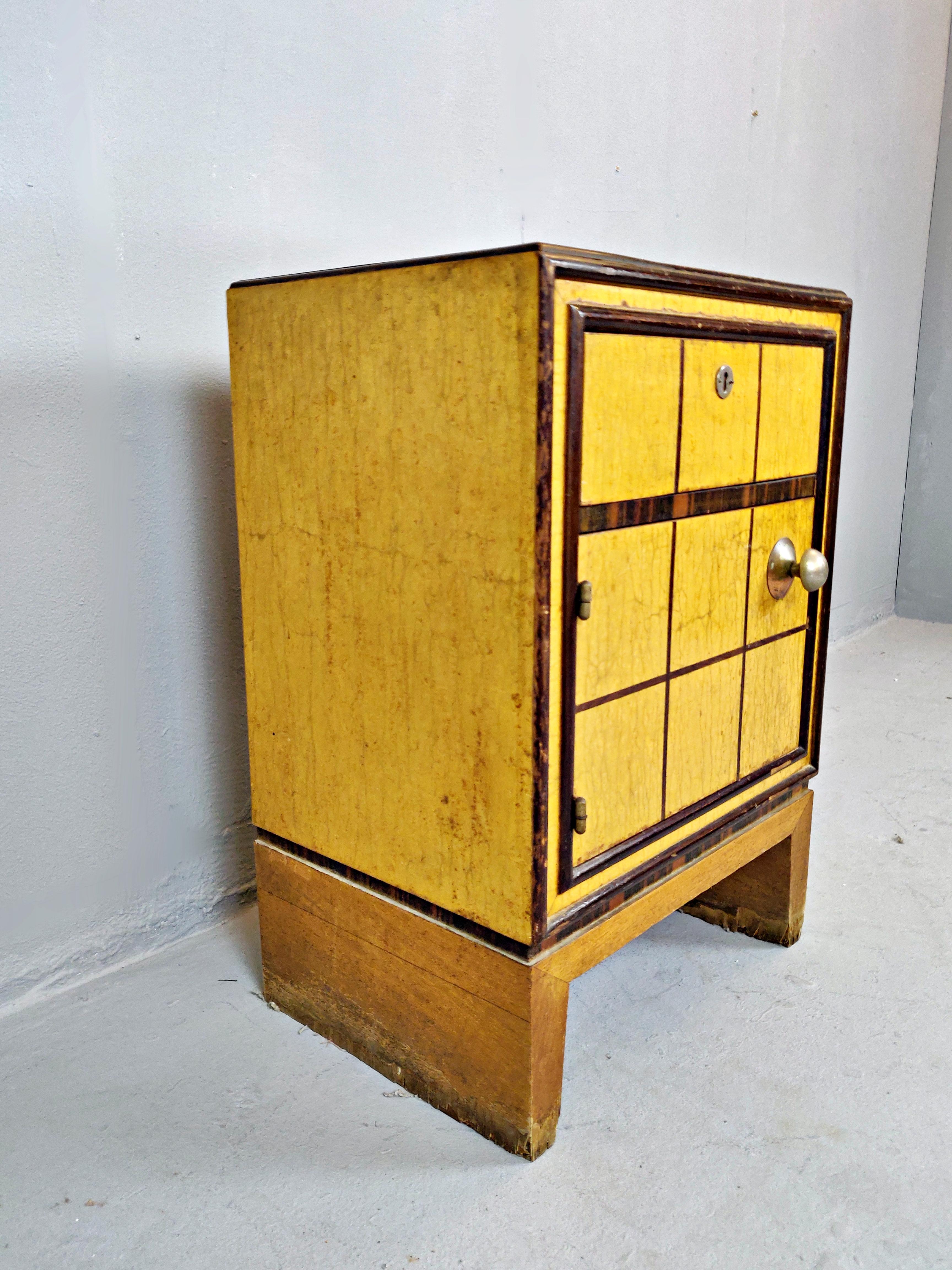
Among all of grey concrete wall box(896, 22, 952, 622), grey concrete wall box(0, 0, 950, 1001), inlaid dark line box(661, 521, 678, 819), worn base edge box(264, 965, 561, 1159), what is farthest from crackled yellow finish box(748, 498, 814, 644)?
grey concrete wall box(896, 22, 952, 622)

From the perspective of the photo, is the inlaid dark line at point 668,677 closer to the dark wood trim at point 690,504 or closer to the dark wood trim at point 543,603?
the dark wood trim at point 690,504

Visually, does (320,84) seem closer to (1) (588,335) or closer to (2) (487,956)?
(1) (588,335)

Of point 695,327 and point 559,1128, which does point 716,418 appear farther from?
point 559,1128

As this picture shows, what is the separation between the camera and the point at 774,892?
132 centimetres

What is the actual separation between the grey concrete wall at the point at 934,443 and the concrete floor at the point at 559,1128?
2.14m

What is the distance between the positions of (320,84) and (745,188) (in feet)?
4.00

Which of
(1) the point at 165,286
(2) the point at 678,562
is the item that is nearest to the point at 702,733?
(2) the point at 678,562

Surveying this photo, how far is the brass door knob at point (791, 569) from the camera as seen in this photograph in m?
1.12

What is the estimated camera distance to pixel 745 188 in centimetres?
223

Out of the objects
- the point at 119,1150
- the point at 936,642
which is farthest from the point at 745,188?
the point at 119,1150

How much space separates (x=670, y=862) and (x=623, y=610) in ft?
0.97

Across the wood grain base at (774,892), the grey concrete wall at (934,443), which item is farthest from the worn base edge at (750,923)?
the grey concrete wall at (934,443)

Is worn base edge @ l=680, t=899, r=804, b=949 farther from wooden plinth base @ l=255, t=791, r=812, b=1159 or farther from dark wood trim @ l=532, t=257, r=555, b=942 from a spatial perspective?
dark wood trim @ l=532, t=257, r=555, b=942

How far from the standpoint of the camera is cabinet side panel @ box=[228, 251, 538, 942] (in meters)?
0.85
